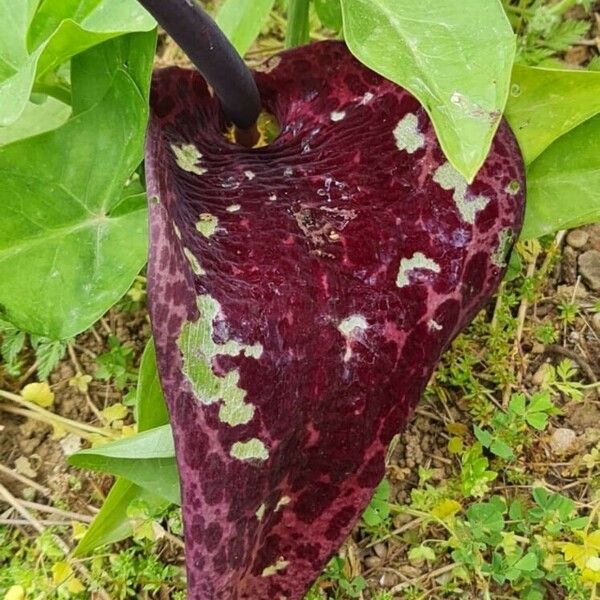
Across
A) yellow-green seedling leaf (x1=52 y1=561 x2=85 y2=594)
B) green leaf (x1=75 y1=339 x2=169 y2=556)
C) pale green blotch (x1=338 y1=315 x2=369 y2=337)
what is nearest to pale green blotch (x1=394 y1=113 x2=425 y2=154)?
pale green blotch (x1=338 y1=315 x2=369 y2=337)

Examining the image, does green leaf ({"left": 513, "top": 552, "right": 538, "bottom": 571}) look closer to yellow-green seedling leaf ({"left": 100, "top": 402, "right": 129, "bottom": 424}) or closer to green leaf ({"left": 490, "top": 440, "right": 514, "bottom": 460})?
green leaf ({"left": 490, "top": 440, "right": 514, "bottom": 460})

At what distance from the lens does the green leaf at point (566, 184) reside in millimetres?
629

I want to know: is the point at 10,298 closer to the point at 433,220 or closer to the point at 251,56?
the point at 433,220

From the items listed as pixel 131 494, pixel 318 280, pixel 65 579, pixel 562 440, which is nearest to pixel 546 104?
pixel 318 280

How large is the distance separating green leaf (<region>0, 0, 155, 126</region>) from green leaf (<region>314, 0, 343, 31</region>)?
0.63ft

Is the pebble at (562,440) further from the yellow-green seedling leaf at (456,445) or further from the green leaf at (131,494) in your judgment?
the green leaf at (131,494)

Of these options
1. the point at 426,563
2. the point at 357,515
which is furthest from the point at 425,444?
the point at 357,515

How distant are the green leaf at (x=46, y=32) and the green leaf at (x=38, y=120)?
0.47 feet

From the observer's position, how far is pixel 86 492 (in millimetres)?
818

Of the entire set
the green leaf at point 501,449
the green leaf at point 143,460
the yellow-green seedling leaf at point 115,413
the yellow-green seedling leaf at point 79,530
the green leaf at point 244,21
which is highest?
the green leaf at point 244,21

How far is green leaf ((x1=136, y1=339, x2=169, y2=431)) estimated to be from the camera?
66 cm

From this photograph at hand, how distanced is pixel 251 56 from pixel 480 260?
48 centimetres

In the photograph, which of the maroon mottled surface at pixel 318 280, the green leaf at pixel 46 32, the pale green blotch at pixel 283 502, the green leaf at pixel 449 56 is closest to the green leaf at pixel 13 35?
the green leaf at pixel 46 32

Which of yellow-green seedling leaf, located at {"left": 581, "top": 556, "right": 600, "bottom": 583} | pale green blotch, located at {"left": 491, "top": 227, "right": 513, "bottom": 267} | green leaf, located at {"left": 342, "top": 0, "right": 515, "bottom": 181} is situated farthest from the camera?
yellow-green seedling leaf, located at {"left": 581, "top": 556, "right": 600, "bottom": 583}
